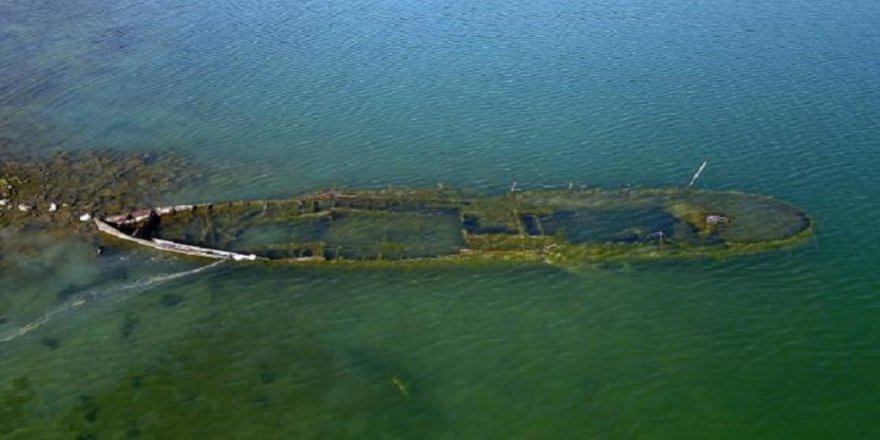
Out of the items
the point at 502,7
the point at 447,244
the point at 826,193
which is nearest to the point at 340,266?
the point at 447,244

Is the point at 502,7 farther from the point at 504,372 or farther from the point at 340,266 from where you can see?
the point at 504,372

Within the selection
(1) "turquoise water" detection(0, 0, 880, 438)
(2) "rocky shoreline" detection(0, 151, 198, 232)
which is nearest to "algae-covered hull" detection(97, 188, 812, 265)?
(1) "turquoise water" detection(0, 0, 880, 438)

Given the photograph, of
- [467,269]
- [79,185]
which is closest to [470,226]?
[467,269]

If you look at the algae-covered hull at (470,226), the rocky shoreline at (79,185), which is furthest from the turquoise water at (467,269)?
the rocky shoreline at (79,185)

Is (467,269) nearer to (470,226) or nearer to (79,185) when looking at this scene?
(470,226)

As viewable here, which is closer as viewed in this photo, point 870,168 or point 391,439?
point 391,439
